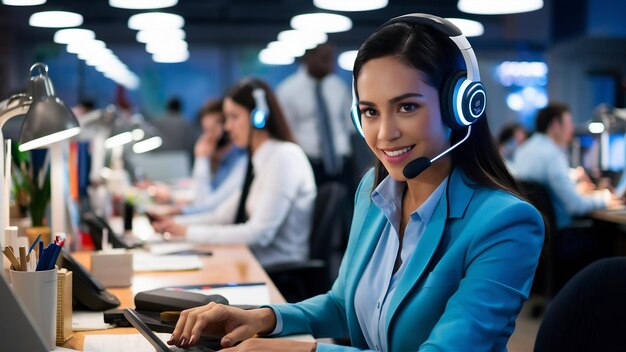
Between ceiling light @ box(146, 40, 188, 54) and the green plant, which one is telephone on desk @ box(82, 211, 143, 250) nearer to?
the green plant

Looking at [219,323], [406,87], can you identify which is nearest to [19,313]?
[219,323]

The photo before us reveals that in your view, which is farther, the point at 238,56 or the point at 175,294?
the point at 238,56

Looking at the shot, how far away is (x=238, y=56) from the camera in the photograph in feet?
46.4

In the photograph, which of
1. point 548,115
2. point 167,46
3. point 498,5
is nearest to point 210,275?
point 548,115

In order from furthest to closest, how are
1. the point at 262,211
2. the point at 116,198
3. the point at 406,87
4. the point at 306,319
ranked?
the point at 116,198 → the point at 262,211 → the point at 306,319 → the point at 406,87

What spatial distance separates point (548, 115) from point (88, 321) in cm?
423

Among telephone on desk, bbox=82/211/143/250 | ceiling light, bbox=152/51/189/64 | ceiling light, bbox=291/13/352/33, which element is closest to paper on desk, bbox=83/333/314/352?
telephone on desk, bbox=82/211/143/250

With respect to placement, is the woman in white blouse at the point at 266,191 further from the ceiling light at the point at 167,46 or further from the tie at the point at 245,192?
the ceiling light at the point at 167,46

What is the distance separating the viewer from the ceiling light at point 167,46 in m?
10.9

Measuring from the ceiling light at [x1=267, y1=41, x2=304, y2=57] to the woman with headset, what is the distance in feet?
32.0

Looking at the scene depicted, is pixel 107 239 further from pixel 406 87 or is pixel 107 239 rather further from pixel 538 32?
pixel 538 32

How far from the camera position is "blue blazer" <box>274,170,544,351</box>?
136 cm

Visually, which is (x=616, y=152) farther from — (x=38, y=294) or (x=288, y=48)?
(x=288, y=48)

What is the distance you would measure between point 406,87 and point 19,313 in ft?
2.44
